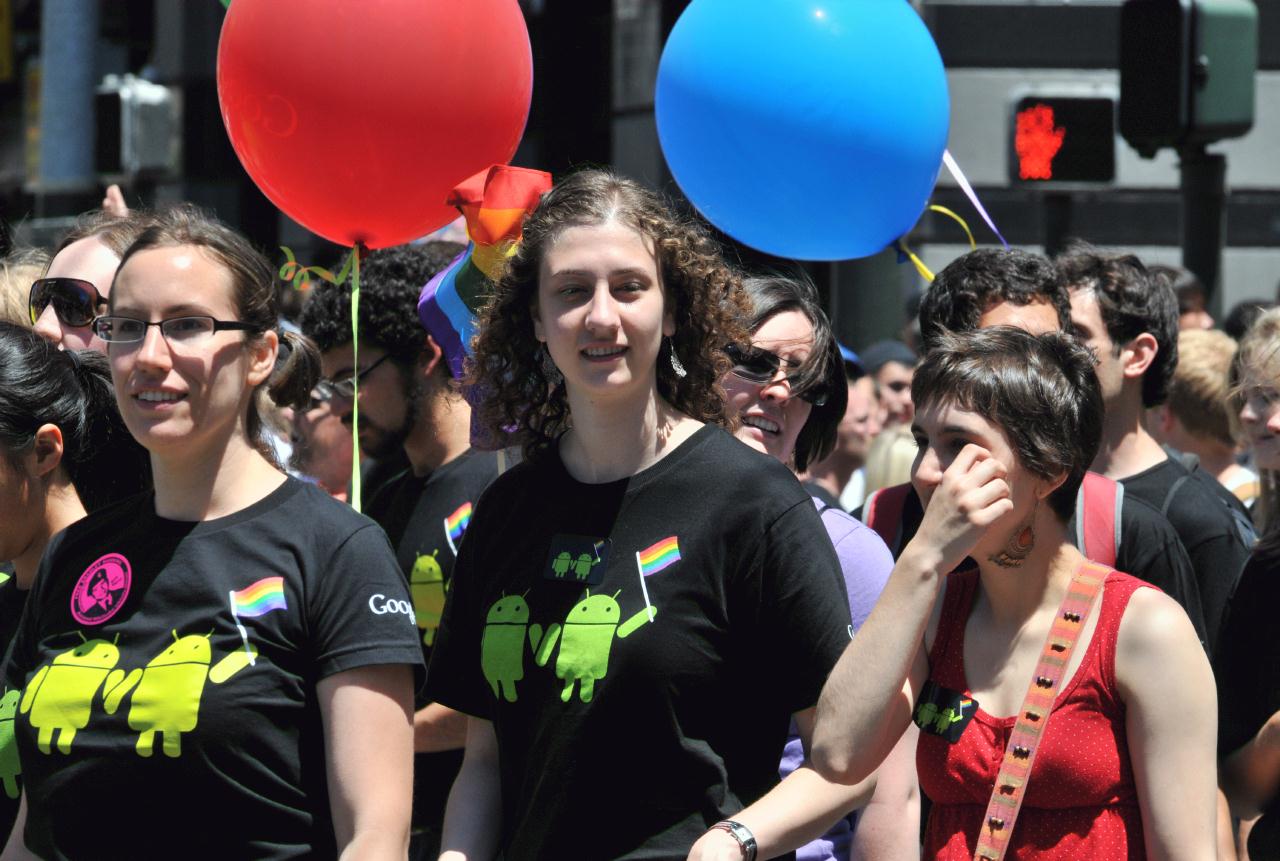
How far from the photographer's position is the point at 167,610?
10.1 ft

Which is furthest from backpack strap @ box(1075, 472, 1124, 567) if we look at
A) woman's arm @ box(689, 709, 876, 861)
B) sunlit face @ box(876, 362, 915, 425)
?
sunlit face @ box(876, 362, 915, 425)

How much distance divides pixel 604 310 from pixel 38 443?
137cm

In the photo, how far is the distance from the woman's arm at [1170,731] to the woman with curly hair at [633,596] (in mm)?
477

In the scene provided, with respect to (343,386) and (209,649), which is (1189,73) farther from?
(209,649)

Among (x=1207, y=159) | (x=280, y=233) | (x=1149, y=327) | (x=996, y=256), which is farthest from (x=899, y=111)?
(x=280, y=233)

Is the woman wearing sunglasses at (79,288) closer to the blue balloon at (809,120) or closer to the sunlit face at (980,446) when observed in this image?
the blue balloon at (809,120)

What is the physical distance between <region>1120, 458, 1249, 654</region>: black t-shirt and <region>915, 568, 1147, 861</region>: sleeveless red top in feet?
3.85

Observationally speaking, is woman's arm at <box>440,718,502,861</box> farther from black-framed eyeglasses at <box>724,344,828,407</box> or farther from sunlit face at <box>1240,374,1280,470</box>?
sunlit face at <box>1240,374,1280,470</box>

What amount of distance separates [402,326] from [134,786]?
213cm

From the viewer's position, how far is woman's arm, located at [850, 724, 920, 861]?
135 inches

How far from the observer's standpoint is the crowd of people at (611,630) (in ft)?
9.64

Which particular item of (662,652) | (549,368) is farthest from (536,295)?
(662,652)

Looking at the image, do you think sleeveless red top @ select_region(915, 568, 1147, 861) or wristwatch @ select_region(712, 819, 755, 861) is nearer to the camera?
wristwatch @ select_region(712, 819, 755, 861)

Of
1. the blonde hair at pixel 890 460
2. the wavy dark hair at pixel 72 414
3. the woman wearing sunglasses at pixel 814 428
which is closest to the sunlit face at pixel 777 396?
the woman wearing sunglasses at pixel 814 428
